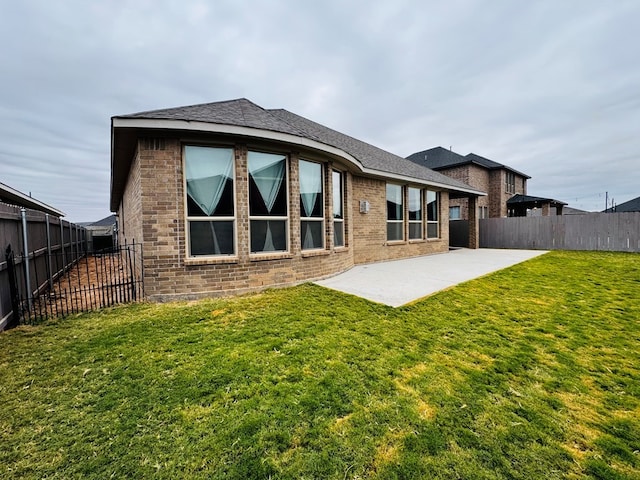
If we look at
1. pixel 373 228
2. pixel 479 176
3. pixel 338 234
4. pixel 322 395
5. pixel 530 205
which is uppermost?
pixel 479 176

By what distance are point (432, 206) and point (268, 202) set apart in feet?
33.7

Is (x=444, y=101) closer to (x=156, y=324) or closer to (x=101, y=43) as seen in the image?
(x=101, y=43)

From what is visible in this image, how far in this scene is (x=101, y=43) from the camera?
10.1 metres

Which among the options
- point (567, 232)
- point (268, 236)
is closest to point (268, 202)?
point (268, 236)

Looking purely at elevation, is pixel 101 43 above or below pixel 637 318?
above

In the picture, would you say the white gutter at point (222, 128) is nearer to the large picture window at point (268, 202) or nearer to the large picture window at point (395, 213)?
the large picture window at point (268, 202)

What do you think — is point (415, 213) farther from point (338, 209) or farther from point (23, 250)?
point (23, 250)

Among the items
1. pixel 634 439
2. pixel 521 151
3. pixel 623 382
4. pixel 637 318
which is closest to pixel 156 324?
pixel 634 439

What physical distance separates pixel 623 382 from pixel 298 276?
5.48 meters

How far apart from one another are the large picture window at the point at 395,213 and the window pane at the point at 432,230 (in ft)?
7.57

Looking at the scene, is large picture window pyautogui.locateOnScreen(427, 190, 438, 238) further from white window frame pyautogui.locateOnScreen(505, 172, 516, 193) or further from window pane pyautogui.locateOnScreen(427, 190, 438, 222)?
white window frame pyautogui.locateOnScreen(505, 172, 516, 193)

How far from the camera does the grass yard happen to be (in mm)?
1917

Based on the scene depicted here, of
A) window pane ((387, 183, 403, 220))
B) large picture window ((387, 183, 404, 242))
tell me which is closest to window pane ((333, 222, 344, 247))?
large picture window ((387, 183, 404, 242))

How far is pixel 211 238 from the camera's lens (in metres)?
5.81
